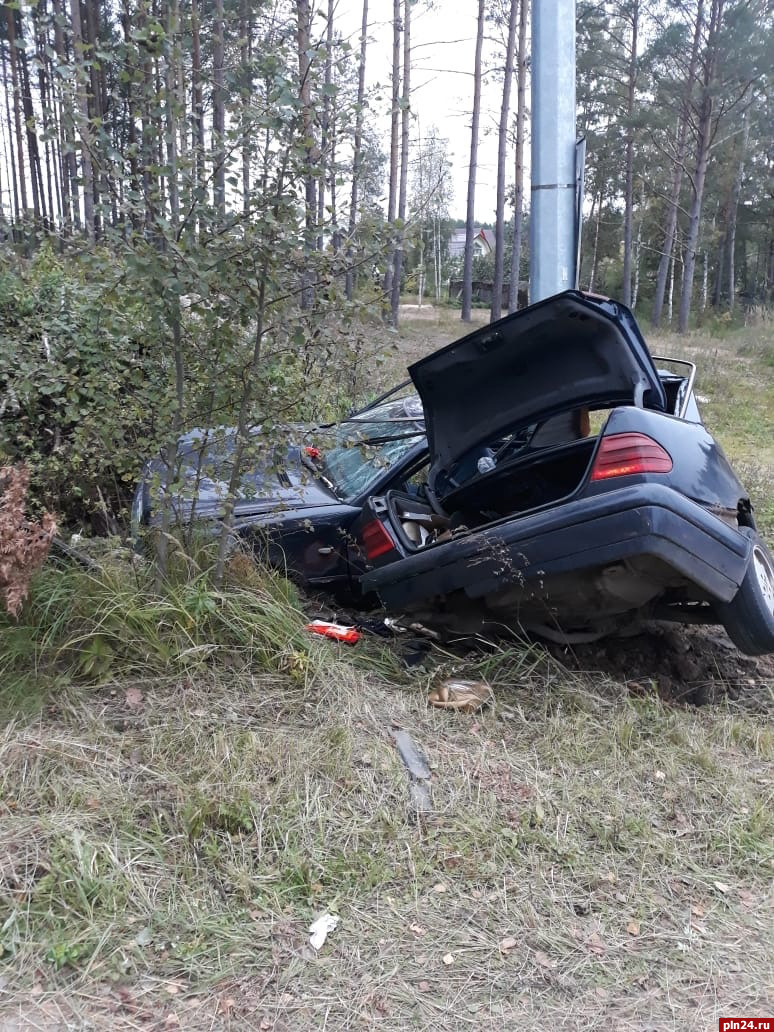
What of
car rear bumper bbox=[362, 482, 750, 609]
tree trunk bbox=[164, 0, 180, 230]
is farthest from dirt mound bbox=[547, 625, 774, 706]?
tree trunk bbox=[164, 0, 180, 230]

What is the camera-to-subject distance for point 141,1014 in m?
2.20

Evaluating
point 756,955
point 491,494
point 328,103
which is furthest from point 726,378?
point 756,955

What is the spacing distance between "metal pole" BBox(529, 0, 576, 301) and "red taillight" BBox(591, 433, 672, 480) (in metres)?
2.46

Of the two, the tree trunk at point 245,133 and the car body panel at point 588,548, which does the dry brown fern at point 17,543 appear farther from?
the car body panel at point 588,548

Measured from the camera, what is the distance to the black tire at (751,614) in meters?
3.77

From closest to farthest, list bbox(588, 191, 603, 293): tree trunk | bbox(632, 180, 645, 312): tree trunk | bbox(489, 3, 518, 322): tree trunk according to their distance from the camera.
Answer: bbox(489, 3, 518, 322): tree trunk, bbox(632, 180, 645, 312): tree trunk, bbox(588, 191, 603, 293): tree trunk

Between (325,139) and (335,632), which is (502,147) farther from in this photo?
(335,632)

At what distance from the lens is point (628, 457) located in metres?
3.50

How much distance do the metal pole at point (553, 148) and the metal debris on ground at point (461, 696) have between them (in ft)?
9.68

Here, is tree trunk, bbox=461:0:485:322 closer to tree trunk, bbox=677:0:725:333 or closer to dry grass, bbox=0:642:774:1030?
tree trunk, bbox=677:0:725:333

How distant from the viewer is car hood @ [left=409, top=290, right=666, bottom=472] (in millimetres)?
4098

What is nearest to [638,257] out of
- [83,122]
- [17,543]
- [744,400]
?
[744,400]

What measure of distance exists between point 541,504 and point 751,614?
3.82 feet

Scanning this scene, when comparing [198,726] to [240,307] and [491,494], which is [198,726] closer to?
[240,307]
